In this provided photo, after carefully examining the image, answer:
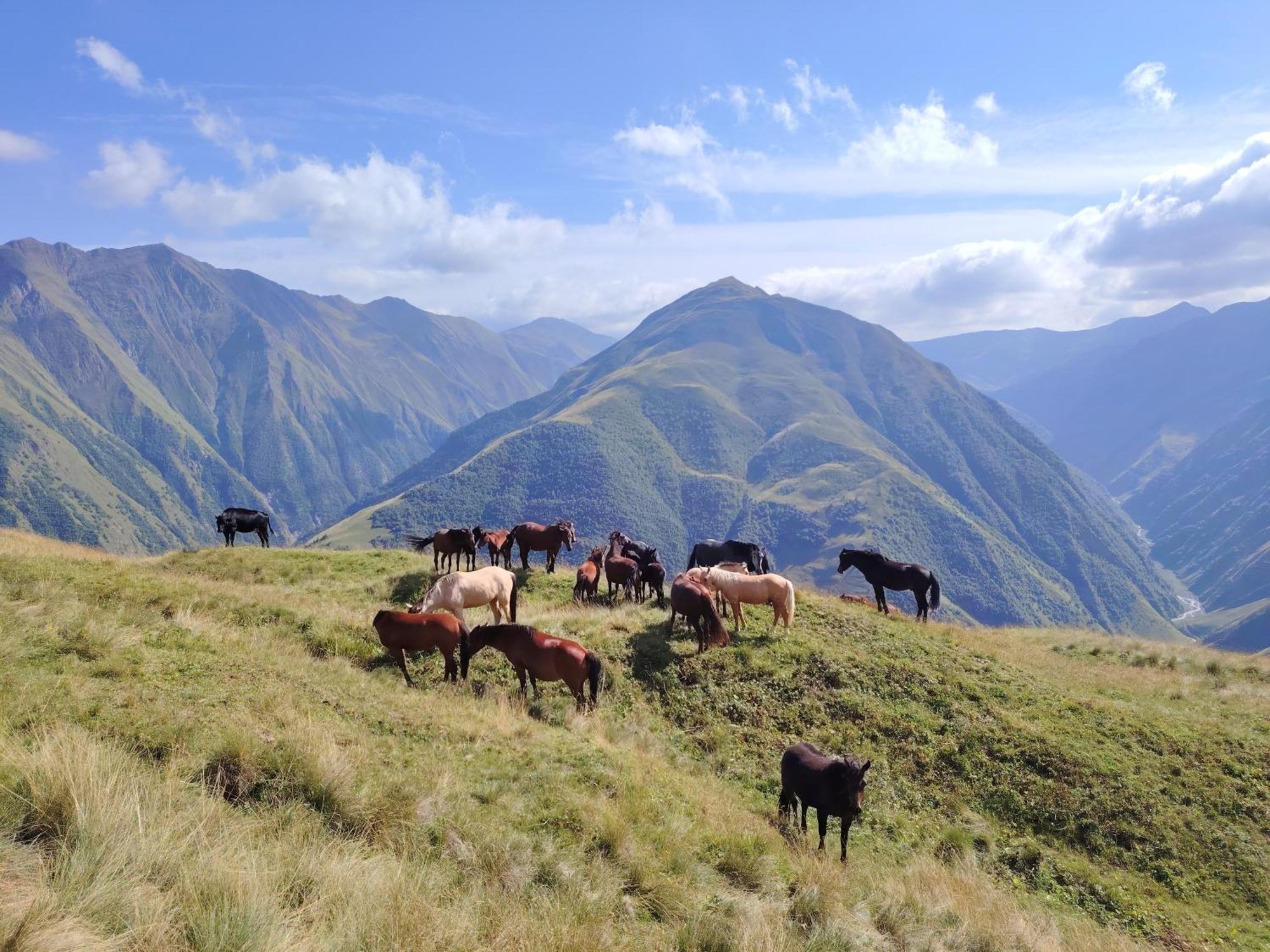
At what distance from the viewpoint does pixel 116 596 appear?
49.8ft

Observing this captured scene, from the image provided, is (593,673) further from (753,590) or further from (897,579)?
(897,579)

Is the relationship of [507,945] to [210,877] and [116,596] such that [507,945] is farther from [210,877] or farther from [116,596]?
[116,596]

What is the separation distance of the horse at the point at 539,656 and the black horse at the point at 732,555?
12256 mm

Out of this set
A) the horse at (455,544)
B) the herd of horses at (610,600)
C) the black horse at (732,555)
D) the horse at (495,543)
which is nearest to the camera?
the herd of horses at (610,600)

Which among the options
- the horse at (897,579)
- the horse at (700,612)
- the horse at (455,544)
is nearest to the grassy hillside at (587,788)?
the horse at (700,612)

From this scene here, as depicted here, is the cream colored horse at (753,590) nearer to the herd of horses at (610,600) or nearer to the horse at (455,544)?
the herd of horses at (610,600)

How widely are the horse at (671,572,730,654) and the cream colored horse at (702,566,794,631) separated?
1.24 metres

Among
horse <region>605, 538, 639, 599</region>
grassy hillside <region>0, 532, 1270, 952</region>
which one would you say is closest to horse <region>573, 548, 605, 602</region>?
horse <region>605, 538, 639, 599</region>

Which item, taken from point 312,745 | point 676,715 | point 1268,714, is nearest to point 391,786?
point 312,745

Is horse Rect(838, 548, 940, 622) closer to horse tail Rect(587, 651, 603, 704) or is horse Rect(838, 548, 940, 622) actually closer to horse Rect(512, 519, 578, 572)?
horse Rect(512, 519, 578, 572)

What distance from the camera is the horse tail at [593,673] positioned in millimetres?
14555

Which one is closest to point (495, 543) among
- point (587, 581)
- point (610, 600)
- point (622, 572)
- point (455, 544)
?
point (455, 544)

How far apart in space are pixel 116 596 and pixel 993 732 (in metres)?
20.4

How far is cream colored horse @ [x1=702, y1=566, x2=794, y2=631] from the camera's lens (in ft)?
64.1
